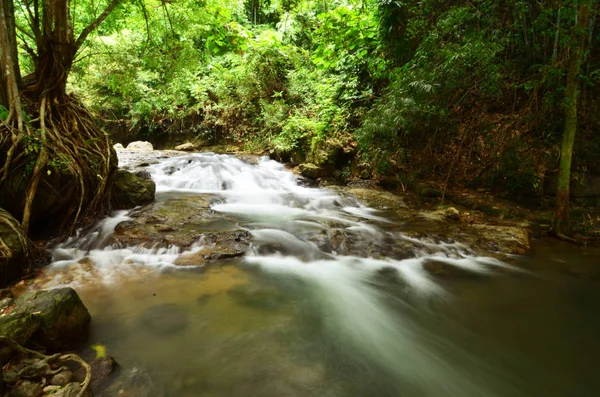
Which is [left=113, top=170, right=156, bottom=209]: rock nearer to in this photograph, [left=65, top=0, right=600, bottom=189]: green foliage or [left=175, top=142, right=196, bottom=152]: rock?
[left=65, top=0, right=600, bottom=189]: green foliage

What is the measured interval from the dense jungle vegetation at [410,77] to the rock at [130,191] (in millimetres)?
929

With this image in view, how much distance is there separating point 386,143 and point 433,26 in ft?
9.22

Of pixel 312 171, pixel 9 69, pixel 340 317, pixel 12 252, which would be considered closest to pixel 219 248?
pixel 340 317


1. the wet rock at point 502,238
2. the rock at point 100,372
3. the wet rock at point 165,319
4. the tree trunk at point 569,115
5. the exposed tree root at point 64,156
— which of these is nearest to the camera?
the rock at point 100,372

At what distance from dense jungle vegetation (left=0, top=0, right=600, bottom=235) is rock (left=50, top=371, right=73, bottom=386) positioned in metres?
3.03

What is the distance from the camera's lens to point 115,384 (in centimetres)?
205

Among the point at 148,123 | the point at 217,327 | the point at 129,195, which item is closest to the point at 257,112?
the point at 148,123

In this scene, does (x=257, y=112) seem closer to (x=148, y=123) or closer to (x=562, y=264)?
(x=148, y=123)

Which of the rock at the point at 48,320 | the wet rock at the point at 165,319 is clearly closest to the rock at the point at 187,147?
the wet rock at the point at 165,319

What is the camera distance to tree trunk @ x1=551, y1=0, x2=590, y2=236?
4477mm

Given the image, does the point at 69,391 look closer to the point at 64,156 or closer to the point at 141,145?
the point at 64,156

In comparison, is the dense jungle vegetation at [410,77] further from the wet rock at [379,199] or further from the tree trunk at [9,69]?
the wet rock at [379,199]

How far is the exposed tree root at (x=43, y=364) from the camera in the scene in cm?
183

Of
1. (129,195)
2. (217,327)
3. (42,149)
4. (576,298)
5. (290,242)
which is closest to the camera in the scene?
(217,327)
